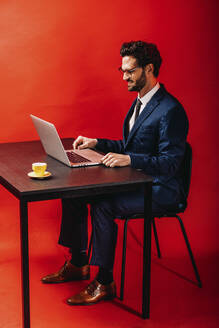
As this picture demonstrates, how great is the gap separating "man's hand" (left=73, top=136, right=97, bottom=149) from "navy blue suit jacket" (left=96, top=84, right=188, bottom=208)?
8.3 inches

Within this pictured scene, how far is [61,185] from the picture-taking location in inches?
112

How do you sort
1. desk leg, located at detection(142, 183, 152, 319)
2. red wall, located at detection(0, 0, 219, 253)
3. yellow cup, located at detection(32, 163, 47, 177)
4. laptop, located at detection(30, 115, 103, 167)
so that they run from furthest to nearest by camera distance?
1. red wall, located at detection(0, 0, 219, 253)
2. laptop, located at detection(30, 115, 103, 167)
3. desk leg, located at detection(142, 183, 152, 319)
4. yellow cup, located at detection(32, 163, 47, 177)

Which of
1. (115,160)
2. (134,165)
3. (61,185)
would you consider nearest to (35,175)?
(61,185)

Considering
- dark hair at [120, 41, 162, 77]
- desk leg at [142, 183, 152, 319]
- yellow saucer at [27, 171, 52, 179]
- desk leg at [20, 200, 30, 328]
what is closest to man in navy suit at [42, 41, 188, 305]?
dark hair at [120, 41, 162, 77]

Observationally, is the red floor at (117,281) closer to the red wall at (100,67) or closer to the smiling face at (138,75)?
the red wall at (100,67)

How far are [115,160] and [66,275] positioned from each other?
0.94 m

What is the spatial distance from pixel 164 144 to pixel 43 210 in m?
1.37

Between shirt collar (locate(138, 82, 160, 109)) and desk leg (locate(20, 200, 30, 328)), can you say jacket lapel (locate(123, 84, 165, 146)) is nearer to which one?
shirt collar (locate(138, 82, 160, 109))

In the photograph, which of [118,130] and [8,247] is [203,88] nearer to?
[118,130]

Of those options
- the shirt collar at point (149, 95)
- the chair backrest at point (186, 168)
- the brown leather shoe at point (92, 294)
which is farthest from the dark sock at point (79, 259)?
the shirt collar at point (149, 95)

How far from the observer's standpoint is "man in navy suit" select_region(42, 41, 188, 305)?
329 cm

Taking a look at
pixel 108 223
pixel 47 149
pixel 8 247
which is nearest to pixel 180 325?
pixel 108 223

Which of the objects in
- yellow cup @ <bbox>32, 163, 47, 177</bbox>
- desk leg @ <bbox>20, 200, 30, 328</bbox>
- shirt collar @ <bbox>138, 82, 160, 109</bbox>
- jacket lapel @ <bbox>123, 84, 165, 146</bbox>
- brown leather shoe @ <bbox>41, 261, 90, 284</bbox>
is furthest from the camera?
brown leather shoe @ <bbox>41, 261, 90, 284</bbox>

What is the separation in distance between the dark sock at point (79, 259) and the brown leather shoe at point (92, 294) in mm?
311
